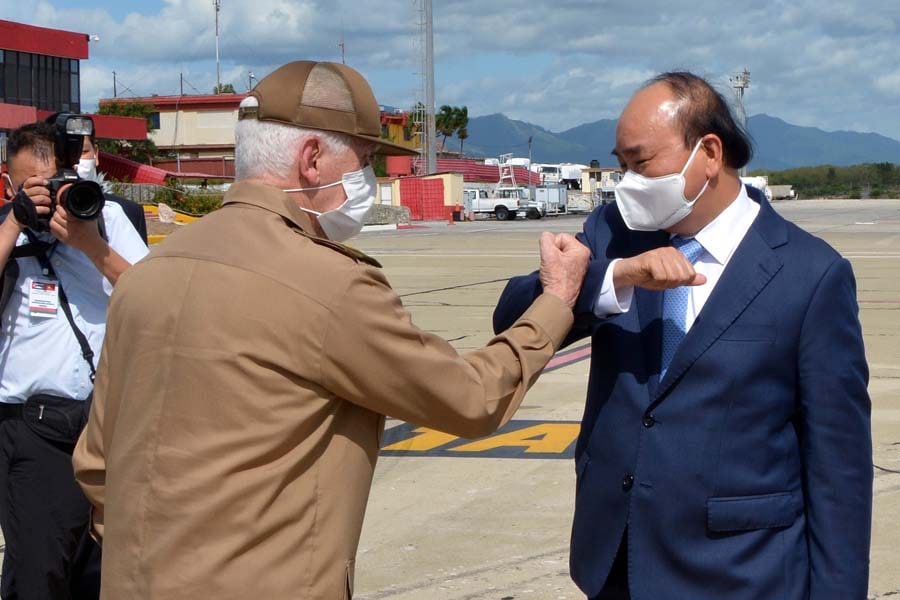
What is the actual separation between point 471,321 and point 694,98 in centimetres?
1172

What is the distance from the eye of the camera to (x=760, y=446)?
2703 millimetres

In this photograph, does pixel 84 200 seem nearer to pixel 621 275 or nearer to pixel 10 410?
pixel 10 410

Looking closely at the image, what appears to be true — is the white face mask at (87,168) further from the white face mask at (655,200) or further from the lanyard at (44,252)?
the white face mask at (655,200)

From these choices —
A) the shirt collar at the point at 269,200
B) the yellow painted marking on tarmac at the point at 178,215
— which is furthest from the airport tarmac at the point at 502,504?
the yellow painted marking on tarmac at the point at 178,215

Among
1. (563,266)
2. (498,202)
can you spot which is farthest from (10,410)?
(498,202)

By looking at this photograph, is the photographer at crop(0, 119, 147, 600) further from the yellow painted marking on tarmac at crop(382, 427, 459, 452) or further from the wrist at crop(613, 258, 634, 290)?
the yellow painted marking on tarmac at crop(382, 427, 459, 452)

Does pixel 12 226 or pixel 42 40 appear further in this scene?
pixel 42 40

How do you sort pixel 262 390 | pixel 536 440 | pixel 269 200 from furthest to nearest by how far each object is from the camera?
1. pixel 536 440
2. pixel 269 200
3. pixel 262 390

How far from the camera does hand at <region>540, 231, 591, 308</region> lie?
2.86m

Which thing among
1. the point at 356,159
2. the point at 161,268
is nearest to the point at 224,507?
the point at 161,268

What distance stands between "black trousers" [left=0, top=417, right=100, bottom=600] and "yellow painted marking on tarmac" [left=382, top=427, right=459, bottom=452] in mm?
3950

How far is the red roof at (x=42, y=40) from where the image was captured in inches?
1877

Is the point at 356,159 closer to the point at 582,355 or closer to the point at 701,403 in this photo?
the point at 701,403

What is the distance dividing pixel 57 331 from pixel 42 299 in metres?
0.12
